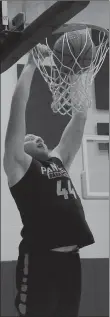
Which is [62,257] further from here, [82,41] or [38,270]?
[82,41]

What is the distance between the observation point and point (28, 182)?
281 centimetres

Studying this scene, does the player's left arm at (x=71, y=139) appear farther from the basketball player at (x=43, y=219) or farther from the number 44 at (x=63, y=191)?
the number 44 at (x=63, y=191)

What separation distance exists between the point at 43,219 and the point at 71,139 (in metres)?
0.44

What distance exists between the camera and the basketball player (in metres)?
2.78

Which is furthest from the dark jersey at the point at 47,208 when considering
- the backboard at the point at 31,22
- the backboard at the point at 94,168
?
the backboard at the point at 31,22

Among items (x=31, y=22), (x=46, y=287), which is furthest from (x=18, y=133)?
(x=46, y=287)

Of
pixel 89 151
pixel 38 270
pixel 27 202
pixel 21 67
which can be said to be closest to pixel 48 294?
pixel 38 270

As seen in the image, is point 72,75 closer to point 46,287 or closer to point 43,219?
point 43,219

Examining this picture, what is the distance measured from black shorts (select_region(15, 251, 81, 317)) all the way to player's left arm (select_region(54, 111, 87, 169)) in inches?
18.8

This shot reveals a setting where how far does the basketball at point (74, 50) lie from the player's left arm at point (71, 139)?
315 millimetres

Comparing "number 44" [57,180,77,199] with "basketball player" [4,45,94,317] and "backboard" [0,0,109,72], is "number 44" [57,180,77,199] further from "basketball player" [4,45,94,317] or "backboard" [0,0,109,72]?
"backboard" [0,0,109,72]

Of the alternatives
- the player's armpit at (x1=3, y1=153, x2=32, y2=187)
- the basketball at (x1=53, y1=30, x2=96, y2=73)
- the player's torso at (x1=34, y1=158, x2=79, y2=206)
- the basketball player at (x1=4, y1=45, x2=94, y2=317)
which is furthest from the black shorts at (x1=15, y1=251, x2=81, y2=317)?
the basketball at (x1=53, y1=30, x2=96, y2=73)

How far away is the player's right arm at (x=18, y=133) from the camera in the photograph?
2820mm

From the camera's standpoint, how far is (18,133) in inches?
Answer: 113
